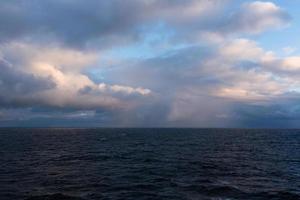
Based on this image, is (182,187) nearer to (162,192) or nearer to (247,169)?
(162,192)

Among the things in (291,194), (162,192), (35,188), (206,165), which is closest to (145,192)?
(162,192)

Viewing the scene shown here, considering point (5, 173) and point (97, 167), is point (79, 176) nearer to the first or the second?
point (97, 167)

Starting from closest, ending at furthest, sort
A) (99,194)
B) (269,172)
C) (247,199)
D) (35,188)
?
(247,199) < (99,194) < (35,188) < (269,172)

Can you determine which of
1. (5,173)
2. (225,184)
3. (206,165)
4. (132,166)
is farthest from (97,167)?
(225,184)

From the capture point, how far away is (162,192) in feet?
111

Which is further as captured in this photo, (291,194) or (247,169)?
(247,169)

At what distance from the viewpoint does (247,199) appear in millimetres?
30750

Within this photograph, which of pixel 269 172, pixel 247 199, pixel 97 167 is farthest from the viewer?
pixel 97 167

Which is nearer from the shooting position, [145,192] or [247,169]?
[145,192]

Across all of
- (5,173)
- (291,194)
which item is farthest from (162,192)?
(5,173)

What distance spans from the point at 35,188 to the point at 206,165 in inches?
1194

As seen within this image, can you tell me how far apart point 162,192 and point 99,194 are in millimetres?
6909

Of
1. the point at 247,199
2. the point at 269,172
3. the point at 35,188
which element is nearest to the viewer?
the point at 247,199

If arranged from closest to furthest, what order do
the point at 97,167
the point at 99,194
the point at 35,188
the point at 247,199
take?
1. the point at 247,199
2. the point at 99,194
3. the point at 35,188
4. the point at 97,167
